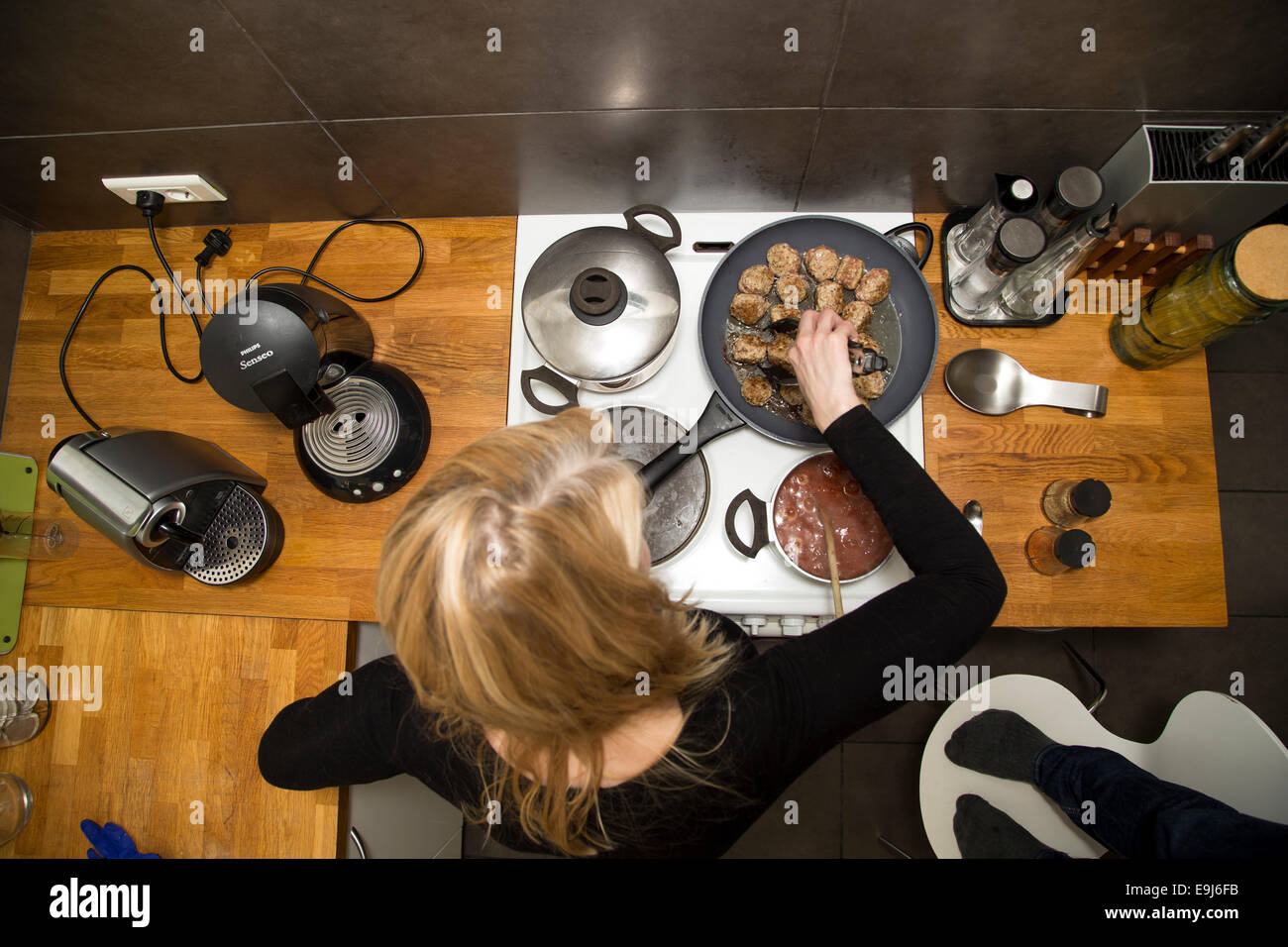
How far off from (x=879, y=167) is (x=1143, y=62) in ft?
1.23

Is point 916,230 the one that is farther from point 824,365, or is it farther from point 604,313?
point 604,313

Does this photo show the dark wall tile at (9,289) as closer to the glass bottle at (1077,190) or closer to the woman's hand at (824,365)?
the woman's hand at (824,365)

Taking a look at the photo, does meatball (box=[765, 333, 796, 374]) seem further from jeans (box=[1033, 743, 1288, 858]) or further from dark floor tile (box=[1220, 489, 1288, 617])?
dark floor tile (box=[1220, 489, 1288, 617])

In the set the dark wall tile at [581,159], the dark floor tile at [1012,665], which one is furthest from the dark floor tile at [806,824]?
the dark wall tile at [581,159]

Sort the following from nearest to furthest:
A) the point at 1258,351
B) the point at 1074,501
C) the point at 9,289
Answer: the point at 1074,501
the point at 9,289
the point at 1258,351

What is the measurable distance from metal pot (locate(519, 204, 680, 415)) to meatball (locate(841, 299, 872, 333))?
317 mm

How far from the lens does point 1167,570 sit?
3.65 ft

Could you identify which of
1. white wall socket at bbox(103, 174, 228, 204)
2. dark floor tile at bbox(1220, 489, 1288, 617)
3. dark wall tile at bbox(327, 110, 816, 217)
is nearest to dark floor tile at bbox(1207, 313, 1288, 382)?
dark floor tile at bbox(1220, 489, 1288, 617)

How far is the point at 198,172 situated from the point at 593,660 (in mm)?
1193

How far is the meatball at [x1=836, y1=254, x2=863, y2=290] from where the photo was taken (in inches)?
43.7

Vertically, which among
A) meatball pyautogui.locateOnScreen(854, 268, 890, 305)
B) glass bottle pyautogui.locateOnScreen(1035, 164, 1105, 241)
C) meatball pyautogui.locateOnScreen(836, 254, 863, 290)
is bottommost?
meatball pyautogui.locateOnScreen(854, 268, 890, 305)

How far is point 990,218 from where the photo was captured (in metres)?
1.07

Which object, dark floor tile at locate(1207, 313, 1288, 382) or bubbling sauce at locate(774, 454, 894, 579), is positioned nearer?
bubbling sauce at locate(774, 454, 894, 579)

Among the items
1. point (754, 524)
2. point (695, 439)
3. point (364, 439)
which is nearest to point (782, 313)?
point (695, 439)
